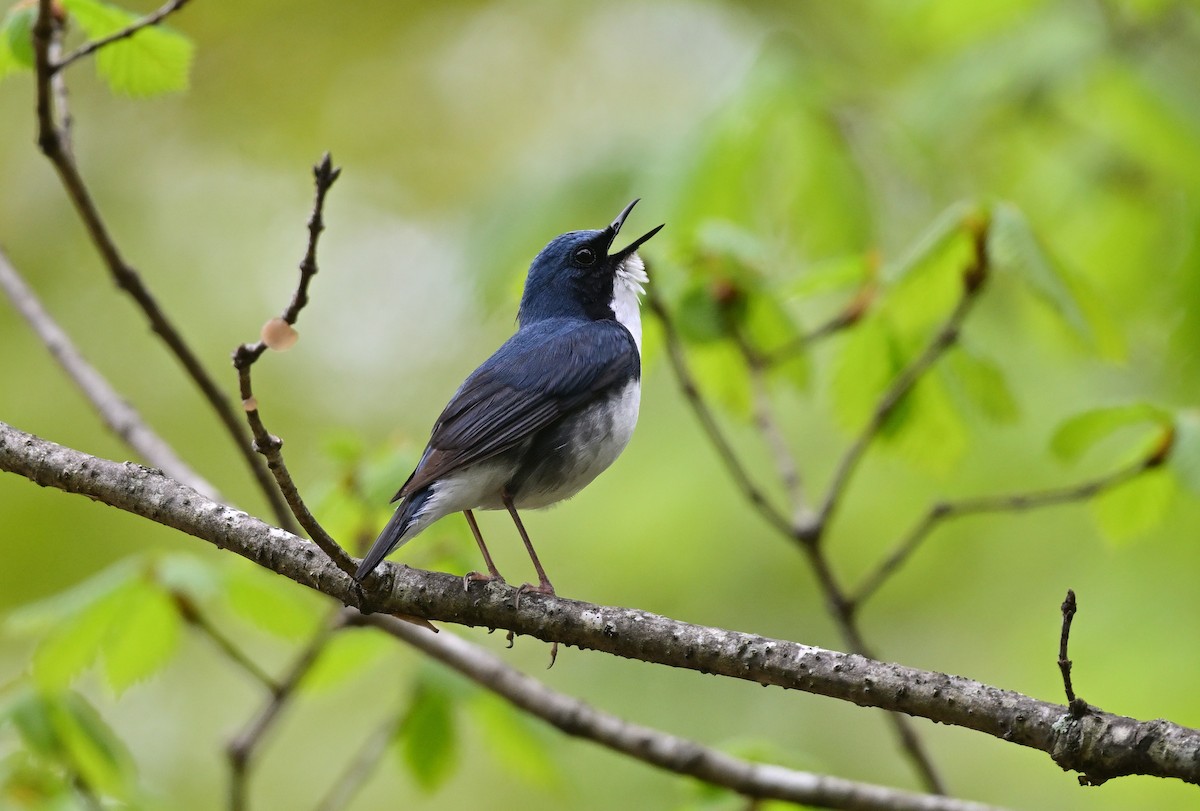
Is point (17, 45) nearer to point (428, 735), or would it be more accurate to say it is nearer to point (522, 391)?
point (522, 391)

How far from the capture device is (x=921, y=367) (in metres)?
3.53

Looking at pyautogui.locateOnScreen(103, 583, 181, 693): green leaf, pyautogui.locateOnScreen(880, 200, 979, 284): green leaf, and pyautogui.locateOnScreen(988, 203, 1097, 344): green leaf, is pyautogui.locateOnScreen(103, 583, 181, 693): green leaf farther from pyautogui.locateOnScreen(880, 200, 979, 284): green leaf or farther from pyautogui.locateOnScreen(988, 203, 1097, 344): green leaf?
pyautogui.locateOnScreen(988, 203, 1097, 344): green leaf

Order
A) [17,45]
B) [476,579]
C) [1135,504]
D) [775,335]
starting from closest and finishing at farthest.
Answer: [476,579] < [17,45] < [1135,504] < [775,335]

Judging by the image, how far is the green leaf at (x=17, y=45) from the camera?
305 cm

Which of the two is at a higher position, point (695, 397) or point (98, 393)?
point (98, 393)

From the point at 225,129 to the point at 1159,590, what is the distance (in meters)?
7.35

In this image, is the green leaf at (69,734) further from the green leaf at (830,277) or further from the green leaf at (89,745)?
the green leaf at (830,277)

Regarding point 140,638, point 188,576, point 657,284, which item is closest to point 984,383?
point 657,284

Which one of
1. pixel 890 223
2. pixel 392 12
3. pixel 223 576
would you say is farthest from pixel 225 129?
pixel 223 576

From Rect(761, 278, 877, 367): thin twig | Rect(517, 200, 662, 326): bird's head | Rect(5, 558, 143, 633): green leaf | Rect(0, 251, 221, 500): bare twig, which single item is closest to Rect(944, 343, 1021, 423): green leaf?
Rect(761, 278, 877, 367): thin twig

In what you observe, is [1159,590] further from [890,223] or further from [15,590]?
[15,590]

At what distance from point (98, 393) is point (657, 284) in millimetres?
1967

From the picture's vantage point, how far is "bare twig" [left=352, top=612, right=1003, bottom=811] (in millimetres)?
3164

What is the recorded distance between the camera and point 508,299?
14.1 feet
